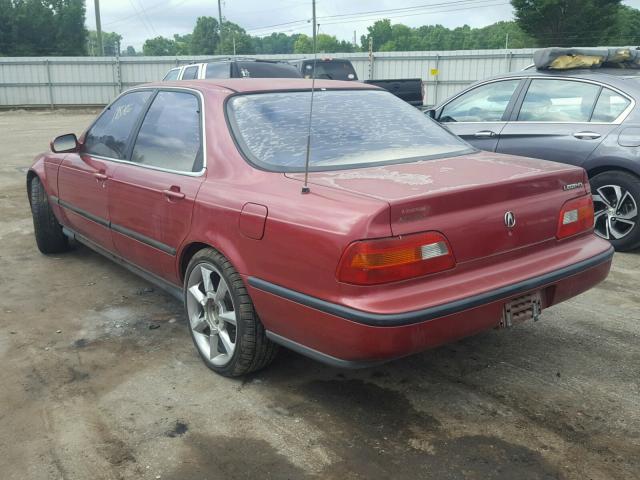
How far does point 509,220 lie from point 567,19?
41897 millimetres

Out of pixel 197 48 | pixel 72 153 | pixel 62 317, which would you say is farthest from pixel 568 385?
pixel 197 48

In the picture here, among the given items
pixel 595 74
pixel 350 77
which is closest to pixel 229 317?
pixel 595 74

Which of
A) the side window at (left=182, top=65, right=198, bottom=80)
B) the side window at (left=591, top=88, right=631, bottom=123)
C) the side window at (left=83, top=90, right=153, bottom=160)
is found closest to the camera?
the side window at (left=83, top=90, right=153, bottom=160)

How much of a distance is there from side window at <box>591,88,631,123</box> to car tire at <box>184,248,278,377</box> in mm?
3985

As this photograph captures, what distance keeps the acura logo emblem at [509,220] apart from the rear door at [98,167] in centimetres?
250

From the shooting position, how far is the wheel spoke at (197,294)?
342 centimetres

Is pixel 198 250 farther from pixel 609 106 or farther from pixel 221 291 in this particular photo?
pixel 609 106

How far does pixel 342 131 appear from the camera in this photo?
352 cm

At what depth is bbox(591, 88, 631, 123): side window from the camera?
5496 mm

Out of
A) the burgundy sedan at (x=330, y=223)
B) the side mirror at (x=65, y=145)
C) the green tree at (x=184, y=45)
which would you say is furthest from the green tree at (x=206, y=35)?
the burgundy sedan at (x=330, y=223)

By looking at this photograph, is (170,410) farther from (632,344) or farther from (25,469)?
(632,344)

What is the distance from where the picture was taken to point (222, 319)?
327 cm

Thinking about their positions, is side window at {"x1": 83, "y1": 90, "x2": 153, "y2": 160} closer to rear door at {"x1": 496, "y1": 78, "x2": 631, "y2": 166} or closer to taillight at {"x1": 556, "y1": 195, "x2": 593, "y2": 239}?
taillight at {"x1": 556, "y1": 195, "x2": 593, "y2": 239}

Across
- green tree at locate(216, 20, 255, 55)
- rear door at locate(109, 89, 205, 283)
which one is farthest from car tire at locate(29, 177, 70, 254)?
green tree at locate(216, 20, 255, 55)
